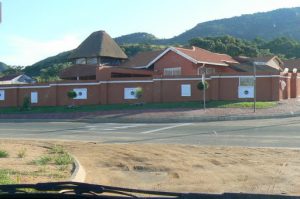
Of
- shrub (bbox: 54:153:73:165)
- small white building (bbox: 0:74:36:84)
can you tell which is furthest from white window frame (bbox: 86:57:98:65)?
shrub (bbox: 54:153:73:165)

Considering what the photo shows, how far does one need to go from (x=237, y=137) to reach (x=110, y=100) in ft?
74.5

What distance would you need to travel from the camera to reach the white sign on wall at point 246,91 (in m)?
38.4

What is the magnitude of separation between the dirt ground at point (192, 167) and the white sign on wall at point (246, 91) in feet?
71.3

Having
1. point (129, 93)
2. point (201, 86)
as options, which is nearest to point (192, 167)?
point (201, 86)

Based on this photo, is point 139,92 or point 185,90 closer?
point 185,90

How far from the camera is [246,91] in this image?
38562mm

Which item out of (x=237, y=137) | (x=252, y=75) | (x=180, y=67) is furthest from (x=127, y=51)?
(x=237, y=137)

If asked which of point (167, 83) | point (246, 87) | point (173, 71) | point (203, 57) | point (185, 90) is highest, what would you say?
point (203, 57)

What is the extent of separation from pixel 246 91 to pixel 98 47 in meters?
29.4

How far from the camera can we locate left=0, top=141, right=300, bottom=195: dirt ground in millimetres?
10656

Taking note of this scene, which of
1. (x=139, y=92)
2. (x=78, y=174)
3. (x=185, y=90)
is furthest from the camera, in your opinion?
(x=139, y=92)

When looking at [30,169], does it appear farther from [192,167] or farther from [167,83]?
[167,83]

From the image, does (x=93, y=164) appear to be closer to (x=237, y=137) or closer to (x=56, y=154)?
(x=56, y=154)

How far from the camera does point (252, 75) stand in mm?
38312
